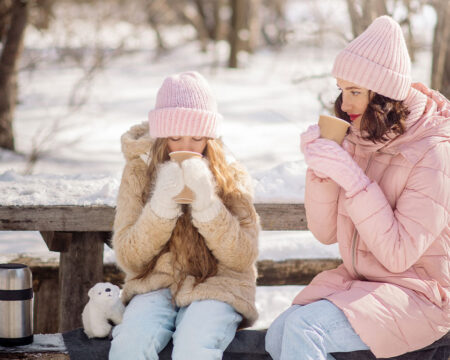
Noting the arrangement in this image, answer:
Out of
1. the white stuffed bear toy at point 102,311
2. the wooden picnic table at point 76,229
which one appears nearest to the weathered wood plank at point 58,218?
the wooden picnic table at point 76,229

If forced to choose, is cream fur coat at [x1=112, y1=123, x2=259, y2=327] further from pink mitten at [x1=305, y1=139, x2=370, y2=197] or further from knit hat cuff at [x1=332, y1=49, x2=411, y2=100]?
knit hat cuff at [x1=332, y1=49, x2=411, y2=100]

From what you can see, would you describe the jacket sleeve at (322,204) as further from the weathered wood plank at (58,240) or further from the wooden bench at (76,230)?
the weathered wood plank at (58,240)

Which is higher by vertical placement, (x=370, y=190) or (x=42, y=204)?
(x=370, y=190)

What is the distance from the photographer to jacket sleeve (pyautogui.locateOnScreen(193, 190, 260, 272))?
2.80 m

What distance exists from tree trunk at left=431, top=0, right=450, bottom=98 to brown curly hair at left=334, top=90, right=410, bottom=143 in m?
4.98

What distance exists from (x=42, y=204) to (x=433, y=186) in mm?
1910

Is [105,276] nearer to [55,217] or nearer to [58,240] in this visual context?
[58,240]

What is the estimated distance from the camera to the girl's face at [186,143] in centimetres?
303

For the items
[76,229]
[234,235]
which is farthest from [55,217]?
[234,235]

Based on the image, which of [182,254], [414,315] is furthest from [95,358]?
Result: [414,315]

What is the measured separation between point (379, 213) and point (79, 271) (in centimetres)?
176

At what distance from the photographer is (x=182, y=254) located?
2943 mm

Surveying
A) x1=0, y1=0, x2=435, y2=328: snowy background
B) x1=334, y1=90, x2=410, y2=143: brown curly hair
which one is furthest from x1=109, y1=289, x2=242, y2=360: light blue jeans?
x1=334, y1=90, x2=410, y2=143: brown curly hair

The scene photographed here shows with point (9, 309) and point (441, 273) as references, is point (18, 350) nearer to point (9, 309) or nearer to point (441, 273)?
point (9, 309)
